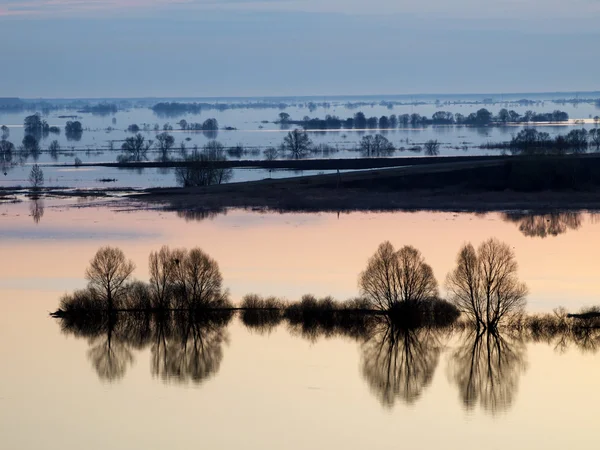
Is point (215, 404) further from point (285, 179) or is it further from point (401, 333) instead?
point (285, 179)

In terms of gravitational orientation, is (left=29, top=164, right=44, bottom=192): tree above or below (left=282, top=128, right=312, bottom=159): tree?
below

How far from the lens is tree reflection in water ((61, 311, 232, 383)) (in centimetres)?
2242

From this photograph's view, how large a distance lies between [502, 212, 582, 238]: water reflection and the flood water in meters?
4.00

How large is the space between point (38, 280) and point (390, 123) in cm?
9530

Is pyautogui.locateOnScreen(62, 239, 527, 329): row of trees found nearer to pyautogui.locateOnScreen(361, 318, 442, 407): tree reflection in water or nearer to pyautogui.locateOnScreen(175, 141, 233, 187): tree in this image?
pyautogui.locateOnScreen(361, 318, 442, 407): tree reflection in water

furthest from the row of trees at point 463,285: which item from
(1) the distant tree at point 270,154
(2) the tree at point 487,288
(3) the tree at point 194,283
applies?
(1) the distant tree at point 270,154

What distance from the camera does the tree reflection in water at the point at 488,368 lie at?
20.5 m

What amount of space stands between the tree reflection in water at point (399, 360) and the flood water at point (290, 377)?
0.15ft

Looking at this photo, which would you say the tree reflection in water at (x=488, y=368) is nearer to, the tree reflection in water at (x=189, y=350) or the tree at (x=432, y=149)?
the tree reflection in water at (x=189, y=350)

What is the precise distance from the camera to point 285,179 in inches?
2160

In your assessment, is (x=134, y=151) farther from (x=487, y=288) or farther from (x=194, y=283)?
(x=487, y=288)

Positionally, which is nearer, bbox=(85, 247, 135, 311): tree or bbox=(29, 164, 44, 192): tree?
bbox=(85, 247, 135, 311): tree

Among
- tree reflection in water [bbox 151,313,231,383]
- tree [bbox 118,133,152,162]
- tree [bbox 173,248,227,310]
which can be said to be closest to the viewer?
tree reflection in water [bbox 151,313,231,383]

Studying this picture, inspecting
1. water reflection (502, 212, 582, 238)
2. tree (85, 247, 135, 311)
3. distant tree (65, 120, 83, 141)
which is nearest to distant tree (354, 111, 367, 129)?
distant tree (65, 120, 83, 141)
